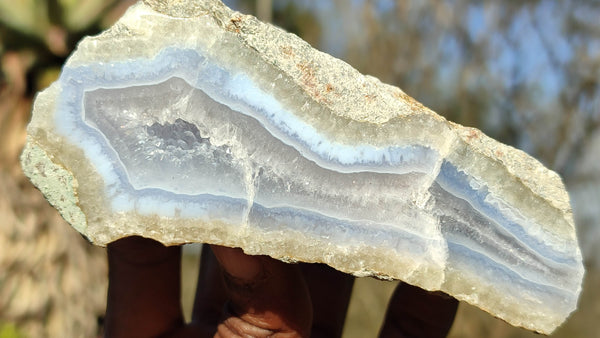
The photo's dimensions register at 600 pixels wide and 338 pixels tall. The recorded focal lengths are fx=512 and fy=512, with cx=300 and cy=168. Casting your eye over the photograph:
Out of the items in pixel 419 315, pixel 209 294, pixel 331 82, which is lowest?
pixel 209 294

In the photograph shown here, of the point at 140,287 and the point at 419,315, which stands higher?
the point at 419,315

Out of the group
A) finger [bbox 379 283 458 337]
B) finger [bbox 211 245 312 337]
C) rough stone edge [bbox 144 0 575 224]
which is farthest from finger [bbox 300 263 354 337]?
rough stone edge [bbox 144 0 575 224]

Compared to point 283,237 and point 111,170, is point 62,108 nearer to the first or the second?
point 111,170

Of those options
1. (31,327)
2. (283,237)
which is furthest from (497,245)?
(31,327)

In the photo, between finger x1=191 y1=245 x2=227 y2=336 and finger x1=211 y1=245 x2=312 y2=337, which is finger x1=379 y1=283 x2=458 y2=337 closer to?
finger x1=211 y1=245 x2=312 y2=337

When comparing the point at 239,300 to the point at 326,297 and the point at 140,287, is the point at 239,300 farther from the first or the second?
the point at 326,297

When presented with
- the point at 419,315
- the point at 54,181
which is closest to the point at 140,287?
the point at 54,181

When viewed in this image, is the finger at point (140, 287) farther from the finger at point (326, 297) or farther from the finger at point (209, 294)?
the finger at point (326, 297)
